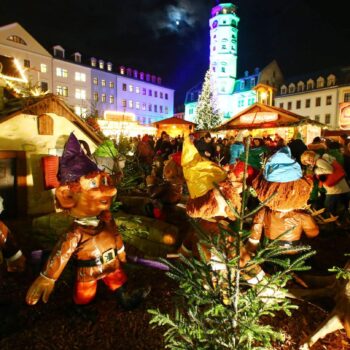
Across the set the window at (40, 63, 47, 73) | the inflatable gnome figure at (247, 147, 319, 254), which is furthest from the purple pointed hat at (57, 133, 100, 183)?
the window at (40, 63, 47, 73)

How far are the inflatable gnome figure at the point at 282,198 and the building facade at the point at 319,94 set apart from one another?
37900 millimetres

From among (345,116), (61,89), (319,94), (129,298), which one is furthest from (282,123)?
(61,89)

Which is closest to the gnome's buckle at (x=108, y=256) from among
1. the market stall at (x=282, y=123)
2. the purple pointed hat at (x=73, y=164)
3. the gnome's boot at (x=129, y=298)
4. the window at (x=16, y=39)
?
the gnome's boot at (x=129, y=298)

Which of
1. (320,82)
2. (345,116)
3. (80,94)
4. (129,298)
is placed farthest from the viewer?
(80,94)

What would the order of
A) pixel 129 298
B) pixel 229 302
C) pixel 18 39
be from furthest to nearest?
pixel 18 39, pixel 129 298, pixel 229 302

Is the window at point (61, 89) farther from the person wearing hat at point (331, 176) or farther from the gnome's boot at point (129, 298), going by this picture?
the gnome's boot at point (129, 298)

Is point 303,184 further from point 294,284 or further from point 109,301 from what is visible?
point 109,301

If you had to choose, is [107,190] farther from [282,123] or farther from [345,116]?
[282,123]

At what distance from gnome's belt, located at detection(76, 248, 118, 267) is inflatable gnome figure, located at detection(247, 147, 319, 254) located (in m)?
1.62

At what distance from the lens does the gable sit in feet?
114

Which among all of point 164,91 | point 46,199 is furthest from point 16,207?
point 164,91

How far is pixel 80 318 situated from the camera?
302cm

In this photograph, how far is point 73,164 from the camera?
3049mm

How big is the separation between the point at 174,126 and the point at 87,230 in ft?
63.8
